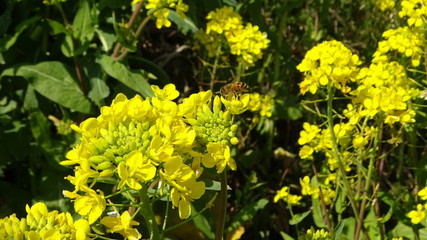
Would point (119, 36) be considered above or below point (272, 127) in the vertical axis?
above

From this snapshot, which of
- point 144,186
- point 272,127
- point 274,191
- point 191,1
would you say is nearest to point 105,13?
point 191,1

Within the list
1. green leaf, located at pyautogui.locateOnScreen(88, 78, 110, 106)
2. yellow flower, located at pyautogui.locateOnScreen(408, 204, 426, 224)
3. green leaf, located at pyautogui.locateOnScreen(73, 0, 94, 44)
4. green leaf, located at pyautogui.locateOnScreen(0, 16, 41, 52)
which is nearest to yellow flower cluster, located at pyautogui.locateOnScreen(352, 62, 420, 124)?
yellow flower, located at pyautogui.locateOnScreen(408, 204, 426, 224)

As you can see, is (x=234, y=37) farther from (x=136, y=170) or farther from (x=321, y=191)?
(x=136, y=170)

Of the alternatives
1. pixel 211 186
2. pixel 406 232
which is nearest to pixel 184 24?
pixel 406 232

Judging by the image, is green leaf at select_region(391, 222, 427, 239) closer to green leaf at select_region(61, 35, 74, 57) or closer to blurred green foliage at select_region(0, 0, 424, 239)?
blurred green foliage at select_region(0, 0, 424, 239)

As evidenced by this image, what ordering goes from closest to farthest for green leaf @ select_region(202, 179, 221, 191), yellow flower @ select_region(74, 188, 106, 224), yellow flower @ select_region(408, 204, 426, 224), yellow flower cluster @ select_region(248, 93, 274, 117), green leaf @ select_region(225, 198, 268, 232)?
yellow flower @ select_region(74, 188, 106, 224) < green leaf @ select_region(202, 179, 221, 191) < yellow flower @ select_region(408, 204, 426, 224) < green leaf @ select_region(225, 198, 268, 232) < yellow flower cluster @ select_region(248, 93, 274, 117)

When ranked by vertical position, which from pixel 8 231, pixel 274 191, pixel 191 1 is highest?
pixel 191 1

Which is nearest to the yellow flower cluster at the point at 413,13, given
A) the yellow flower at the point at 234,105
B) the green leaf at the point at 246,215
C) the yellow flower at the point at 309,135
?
the yellow flower at the point at 309,135

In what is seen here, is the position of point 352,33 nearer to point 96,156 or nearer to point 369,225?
point 369,225

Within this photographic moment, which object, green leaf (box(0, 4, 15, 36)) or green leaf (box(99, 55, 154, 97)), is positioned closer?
green leaf (box(99, 55, 154, 97))
